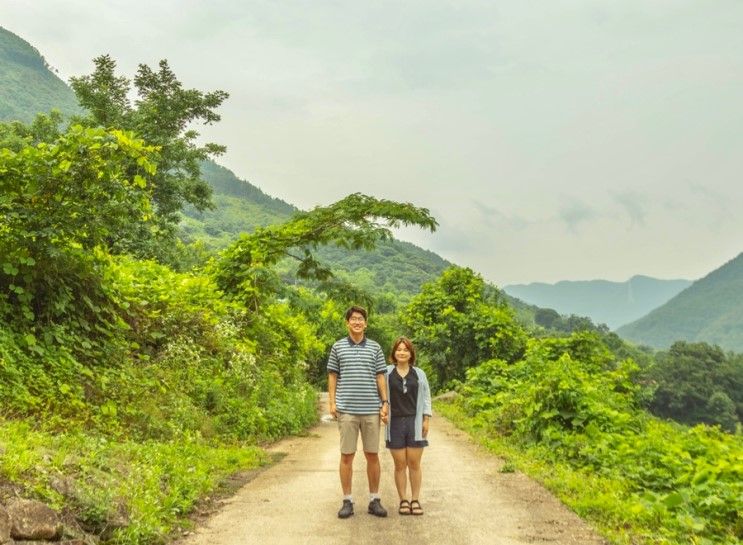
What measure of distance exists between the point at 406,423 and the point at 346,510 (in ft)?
3.91

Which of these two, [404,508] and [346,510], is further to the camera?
[404,508]

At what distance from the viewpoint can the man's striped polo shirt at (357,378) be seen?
23.5 feet

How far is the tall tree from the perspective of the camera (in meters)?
30.1

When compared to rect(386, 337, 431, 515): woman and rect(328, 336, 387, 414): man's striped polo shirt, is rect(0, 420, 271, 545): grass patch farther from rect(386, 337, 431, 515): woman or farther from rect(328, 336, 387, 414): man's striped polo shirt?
rect(386, 337, 431, 515): woman

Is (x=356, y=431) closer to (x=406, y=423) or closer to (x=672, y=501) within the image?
(x=406, y=423)

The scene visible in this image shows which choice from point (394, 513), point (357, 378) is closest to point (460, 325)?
point (394, 513)

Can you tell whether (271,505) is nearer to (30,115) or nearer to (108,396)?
(108,396)

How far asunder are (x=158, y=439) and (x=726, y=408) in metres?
81.3

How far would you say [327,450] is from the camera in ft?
42.4

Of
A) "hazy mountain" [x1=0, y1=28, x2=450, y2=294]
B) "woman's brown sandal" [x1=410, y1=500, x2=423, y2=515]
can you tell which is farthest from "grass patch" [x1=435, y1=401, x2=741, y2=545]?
"hazy mountain" [x1=0, y1=28, x2=450, y2=294]

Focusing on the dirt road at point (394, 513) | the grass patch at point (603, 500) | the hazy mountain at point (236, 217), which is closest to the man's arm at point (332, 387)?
the dirt road at point (394, 513)

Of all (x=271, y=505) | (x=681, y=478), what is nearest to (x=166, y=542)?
(x=271, y=505)

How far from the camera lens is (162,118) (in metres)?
31.5

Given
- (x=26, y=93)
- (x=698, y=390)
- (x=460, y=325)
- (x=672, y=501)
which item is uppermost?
(x=26, y=93)
